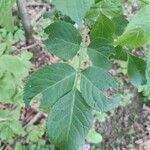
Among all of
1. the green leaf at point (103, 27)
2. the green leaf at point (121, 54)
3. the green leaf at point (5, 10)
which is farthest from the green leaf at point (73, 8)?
the green leaf at point (121, 54)

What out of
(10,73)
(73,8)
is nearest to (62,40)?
(73,8)

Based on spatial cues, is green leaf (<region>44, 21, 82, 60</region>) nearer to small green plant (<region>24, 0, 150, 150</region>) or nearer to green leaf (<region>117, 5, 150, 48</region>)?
small green plant (<region>24, 0, 150, 150</region>)

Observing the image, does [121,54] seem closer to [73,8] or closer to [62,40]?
[62,40]

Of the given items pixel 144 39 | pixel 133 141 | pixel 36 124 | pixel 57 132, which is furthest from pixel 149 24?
pixel 133 141

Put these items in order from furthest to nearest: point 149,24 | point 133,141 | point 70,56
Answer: point 133,141
point 70,56
point 149,24

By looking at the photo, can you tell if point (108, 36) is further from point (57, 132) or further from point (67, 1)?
point (67, 1)

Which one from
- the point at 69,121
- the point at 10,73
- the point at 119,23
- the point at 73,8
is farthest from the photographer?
the point at 10,73

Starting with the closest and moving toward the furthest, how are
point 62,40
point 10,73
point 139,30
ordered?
point 139,30
point 62,40
point 10,73
